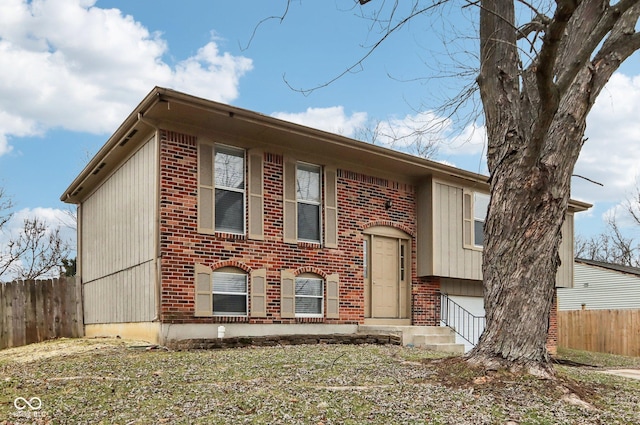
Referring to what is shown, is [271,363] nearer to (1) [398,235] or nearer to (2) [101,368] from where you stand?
(2) [101,368]

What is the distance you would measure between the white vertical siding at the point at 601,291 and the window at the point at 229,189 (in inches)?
693

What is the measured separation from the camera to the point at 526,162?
6.48 metres

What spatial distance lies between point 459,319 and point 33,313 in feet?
32.3

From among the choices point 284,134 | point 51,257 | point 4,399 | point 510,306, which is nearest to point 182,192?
point 284,134

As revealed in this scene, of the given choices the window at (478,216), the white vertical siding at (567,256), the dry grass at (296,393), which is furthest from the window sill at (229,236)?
the white vertical siding at (567,256)

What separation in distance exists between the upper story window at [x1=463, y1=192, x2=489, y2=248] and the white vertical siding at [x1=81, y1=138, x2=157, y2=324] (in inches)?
295

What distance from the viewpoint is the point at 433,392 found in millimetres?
5617

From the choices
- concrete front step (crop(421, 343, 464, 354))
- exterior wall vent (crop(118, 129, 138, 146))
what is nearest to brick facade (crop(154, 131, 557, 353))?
exterior wall vent (crop(118, 129, 138, 146))

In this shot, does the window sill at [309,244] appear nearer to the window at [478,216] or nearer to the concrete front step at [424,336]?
the concrete front step at [424,336]

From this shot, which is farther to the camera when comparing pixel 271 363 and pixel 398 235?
pixel 398 235

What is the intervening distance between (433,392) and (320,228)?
640 cm

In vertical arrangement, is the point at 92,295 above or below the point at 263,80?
below

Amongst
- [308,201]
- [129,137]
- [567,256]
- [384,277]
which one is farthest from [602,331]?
[129,137]

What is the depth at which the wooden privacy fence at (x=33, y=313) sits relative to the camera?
12562mm
